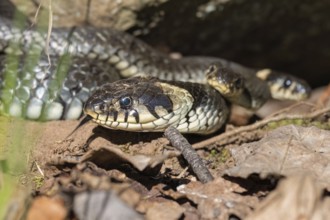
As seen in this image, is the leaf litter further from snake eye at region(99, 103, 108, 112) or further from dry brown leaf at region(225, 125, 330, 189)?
snake eye at region(99, 103, 108, 112)

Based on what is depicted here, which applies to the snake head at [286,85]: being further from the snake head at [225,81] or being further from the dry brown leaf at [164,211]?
the dry brown leaf at [164,211]

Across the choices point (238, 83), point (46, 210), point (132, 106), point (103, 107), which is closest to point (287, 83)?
point (238, 83)

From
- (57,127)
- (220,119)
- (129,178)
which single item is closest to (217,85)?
(220,119)

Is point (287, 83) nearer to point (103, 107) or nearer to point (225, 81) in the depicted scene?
point (225, 81)

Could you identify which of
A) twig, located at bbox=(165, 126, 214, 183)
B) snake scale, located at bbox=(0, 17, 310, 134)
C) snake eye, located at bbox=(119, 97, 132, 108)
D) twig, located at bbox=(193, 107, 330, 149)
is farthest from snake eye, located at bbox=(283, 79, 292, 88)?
twig, located at bbox=(165, 126, 214, 183)

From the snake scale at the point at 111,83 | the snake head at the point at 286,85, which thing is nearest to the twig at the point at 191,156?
the snake scale at the point at 111,83

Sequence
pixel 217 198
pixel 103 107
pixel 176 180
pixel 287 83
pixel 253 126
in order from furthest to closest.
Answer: pixel 287 83, pixel 253 126, pixel 103 107, pixel 176 180, pixel 217 198

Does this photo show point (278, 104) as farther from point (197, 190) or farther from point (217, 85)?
point (197, 190)
